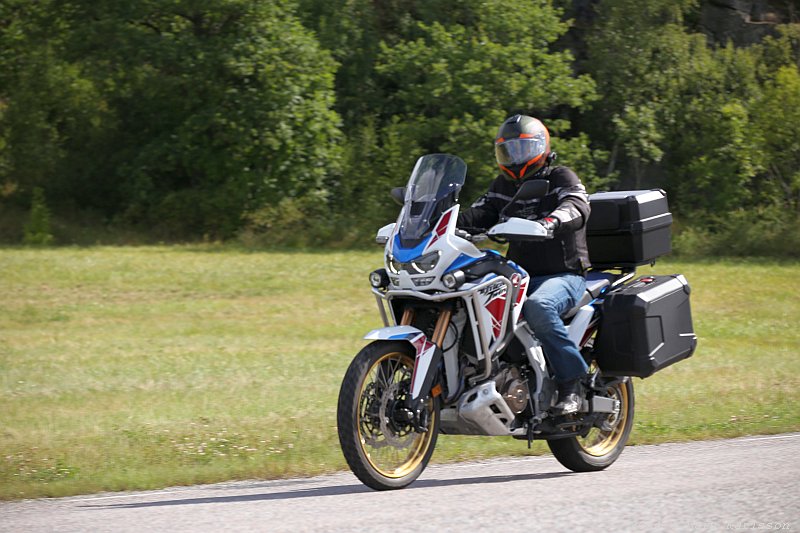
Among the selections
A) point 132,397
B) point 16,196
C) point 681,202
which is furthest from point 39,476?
point 681,202

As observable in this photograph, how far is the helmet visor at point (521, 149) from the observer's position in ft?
26.1

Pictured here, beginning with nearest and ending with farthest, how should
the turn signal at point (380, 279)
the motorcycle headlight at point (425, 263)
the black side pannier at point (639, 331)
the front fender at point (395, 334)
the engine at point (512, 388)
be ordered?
the front fender at point (395, 334)
the motorcycle headlight at point (425, 263)
the turn signal at point (380, 279)
the engine at point (512, 388)
the black side pannier at point (639, 331)

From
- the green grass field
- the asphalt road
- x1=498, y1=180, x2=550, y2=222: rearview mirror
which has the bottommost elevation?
the green grass field

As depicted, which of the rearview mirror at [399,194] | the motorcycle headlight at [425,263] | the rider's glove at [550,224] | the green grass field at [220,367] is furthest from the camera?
the green grass field at [220,367]

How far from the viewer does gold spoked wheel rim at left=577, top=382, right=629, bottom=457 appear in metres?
8.51

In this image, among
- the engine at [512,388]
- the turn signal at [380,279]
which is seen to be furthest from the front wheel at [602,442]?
the turn signal at [380,279]

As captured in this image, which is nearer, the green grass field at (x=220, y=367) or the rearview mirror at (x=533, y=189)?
the rearview mirror at (x=533, y=189)

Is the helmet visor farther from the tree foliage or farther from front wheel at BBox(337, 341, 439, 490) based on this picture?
the tree foliage

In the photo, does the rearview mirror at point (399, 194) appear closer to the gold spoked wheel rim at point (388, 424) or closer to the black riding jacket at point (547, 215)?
the black riding jacket at point (547, 215)

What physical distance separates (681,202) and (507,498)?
108 ft

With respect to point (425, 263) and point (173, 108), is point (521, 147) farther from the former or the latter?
point (173, 108)

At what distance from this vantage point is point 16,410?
11586mm

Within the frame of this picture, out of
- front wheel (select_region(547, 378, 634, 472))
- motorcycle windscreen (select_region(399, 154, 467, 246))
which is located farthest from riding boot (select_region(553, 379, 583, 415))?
motorcycle windscreen (select_region(399, 154, 467, 246))

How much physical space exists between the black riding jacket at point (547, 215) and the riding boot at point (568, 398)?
2.50ft
